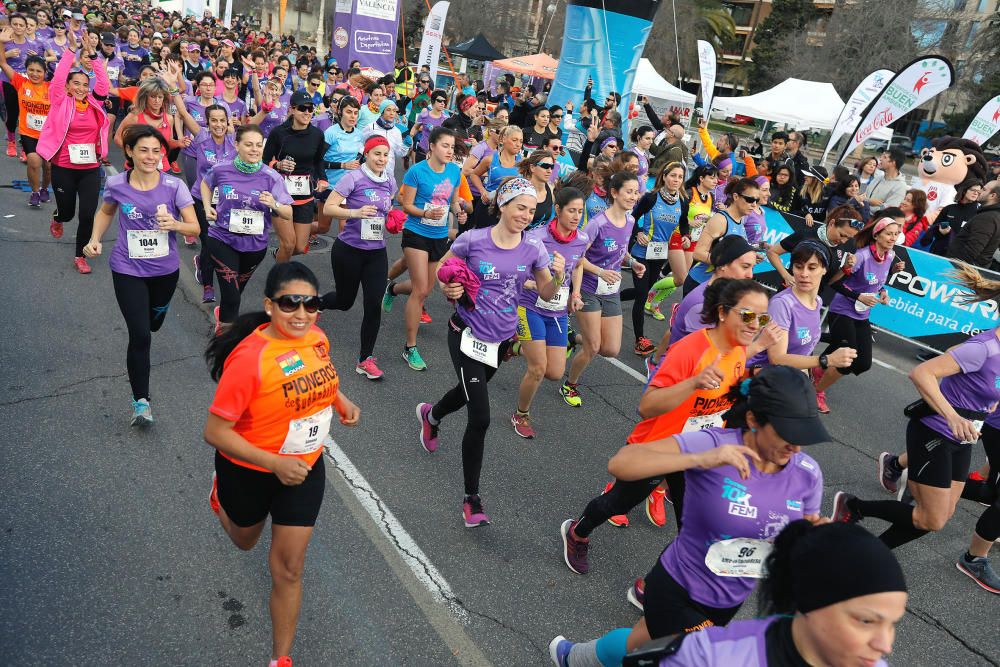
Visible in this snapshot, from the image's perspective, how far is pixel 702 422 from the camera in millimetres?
3430

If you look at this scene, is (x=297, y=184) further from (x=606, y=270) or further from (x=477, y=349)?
(x=477, y=349)

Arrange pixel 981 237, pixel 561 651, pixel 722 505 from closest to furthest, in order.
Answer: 1. pixel 722 505
2. pixel 561 651
3. pixel 981 237

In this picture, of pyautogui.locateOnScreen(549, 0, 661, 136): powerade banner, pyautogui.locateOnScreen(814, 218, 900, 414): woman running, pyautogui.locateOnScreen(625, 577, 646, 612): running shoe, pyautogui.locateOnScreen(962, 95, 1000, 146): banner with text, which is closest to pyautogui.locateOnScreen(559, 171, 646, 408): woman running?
pyautogui.locateOnScreen(814, 218, 900, 414): woman running

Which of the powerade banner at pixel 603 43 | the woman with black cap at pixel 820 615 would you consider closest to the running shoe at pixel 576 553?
the woman with black cap at pixel 820 615

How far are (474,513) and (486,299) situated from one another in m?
1.27

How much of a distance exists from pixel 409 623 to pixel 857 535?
224 cm

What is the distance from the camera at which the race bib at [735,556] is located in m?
2.50

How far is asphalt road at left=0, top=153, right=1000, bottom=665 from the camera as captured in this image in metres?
3.16

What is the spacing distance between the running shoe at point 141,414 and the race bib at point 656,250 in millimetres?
4692

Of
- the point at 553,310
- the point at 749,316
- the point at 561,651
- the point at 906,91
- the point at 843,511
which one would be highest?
the point at 906,91

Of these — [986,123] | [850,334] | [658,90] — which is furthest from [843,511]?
[658,90]

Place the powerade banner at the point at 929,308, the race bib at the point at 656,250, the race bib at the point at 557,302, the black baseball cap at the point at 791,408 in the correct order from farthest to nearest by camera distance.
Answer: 1. the powerade banner at the point at 929,308
2. the race bib at the point at 656,250
3. the race bib at the point at 557,302
4. the black baseball cap at the point at 791,408

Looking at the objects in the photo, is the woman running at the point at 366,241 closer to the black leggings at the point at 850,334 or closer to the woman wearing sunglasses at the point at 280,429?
the woman wearing sunglasses at the point at 280,429

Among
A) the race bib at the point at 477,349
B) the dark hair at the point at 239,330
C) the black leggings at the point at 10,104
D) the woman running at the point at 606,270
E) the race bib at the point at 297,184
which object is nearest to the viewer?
the dark hair at the point at 239,330
